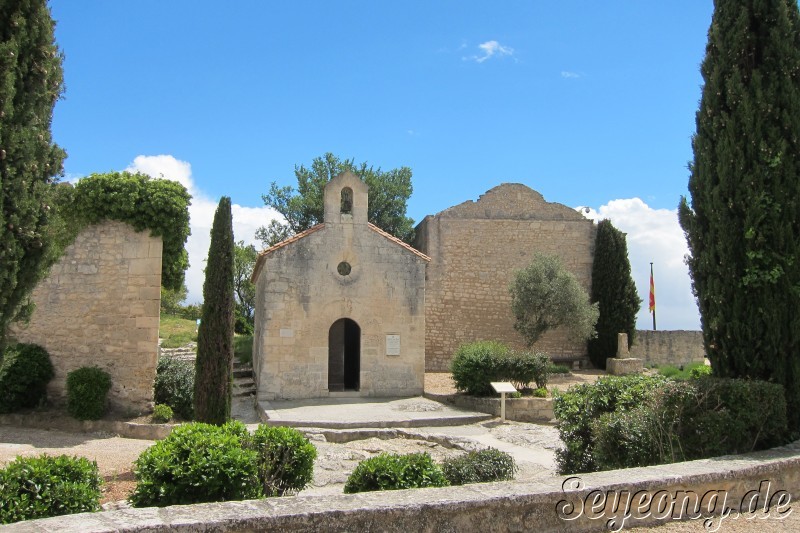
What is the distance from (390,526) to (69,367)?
1179cm

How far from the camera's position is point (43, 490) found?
5121 millimetres

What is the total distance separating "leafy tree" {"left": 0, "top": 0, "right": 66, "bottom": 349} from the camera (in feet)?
18.7

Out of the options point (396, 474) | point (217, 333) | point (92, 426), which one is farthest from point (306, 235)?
point (396, 474)

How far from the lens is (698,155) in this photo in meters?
8.05

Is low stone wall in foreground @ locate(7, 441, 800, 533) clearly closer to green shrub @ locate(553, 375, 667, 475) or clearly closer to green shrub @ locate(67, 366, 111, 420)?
green shrub @ locate(553, 375, 667, 475)

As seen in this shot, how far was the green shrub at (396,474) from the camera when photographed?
576 cm

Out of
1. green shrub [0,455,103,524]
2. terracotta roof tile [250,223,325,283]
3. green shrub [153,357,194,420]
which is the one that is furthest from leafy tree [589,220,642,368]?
green shrub [0,455,103,524]

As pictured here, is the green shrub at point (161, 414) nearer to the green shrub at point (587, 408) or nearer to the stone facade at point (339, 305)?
the stone facade at point (339, 305)

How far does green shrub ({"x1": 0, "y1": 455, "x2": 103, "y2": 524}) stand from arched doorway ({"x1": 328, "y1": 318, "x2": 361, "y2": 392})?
14387 mm

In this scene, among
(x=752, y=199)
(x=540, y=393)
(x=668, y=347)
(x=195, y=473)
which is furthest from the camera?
(x=668, y=347)

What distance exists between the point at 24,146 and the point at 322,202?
29698 mm

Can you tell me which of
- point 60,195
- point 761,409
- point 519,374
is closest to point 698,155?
point 761,409

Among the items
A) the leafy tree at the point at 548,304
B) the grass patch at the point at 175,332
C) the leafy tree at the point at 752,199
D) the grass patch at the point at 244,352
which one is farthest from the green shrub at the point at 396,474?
the leafy tree at the point at 548,304

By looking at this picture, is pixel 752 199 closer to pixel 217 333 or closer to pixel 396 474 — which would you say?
pixel 396 474
